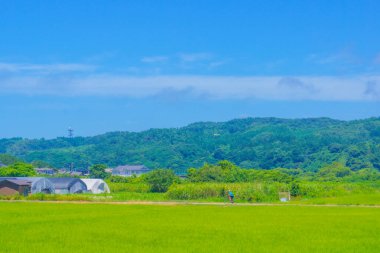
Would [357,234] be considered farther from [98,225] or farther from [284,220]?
[98,225]

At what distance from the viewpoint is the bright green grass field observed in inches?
673

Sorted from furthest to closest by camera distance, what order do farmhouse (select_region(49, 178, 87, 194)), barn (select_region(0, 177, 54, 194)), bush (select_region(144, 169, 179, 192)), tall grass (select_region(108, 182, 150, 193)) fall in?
tall grass (select_region(108, 182, 150, 193)) < bush (select_region(144, 169, 179, 192)) < farmhouse (select_region(49, 178, 87, 194)) < barn (select_region(0, 177, 54, 194))

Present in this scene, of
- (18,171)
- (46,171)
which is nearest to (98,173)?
(18,171)

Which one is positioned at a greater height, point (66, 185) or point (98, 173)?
point (98, 173)

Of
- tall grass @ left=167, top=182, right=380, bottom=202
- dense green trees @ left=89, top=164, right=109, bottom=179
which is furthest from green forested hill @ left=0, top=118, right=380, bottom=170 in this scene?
tall grass @ left=167, top=182, right=380, bottom=202

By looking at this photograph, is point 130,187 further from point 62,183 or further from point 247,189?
point 247,189

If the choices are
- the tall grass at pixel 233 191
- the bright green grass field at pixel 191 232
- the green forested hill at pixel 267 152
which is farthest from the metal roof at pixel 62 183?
the green forested hill at pixel 267 152

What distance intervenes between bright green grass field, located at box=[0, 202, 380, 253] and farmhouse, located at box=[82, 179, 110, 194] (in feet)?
123

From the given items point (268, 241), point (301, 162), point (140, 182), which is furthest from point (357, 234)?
point (301, 162)

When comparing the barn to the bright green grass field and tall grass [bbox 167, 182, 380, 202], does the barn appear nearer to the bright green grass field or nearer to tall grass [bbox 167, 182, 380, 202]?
tall grass [bbox 167, 182, 380, 202]

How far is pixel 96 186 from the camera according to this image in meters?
66.9


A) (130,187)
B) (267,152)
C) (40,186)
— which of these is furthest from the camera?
(267,152)

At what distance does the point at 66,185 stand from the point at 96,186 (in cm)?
606

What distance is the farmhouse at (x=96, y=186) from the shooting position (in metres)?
66.1
